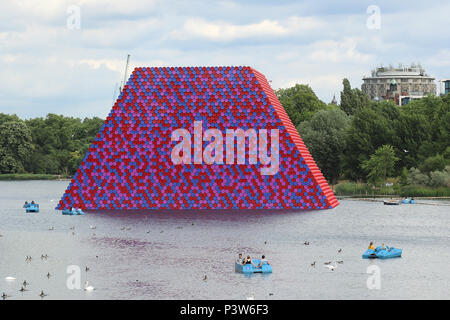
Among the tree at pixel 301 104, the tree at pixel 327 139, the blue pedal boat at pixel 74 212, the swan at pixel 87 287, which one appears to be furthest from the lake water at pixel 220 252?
the tree at pixel 301 104

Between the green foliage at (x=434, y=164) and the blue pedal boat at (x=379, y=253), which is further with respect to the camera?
the green foliage at (x=434, y=164)

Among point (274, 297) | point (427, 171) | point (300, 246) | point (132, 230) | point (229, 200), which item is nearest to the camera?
point (274, 297)

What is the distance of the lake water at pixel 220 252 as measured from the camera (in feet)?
155

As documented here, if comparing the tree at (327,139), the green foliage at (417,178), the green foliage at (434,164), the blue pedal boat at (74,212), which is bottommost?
the blue pedal boat at (74,212)

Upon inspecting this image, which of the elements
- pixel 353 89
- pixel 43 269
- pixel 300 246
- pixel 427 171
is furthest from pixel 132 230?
pixel 353 89

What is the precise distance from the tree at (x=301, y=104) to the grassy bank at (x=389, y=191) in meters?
28.5

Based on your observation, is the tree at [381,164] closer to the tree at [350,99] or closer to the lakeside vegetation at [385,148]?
the lakeside vegetation at [385,148]

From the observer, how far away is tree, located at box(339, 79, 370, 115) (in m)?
180

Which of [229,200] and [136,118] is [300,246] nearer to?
[229,200]

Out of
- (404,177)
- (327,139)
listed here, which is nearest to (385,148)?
(404,177)

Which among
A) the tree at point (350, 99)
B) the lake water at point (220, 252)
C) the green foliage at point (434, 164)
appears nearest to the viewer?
the lake water at point (220, 252)

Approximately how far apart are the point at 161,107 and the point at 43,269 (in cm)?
4642

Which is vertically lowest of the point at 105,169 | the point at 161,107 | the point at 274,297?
the point at 274,297

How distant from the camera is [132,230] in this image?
76812 millimetres
